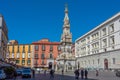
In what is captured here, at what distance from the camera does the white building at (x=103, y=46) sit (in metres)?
61.4

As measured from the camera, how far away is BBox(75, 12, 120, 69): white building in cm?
6137

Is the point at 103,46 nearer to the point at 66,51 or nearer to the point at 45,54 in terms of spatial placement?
the point at 66,51

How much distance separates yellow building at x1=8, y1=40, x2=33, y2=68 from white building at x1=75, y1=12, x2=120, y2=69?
29.2 meters

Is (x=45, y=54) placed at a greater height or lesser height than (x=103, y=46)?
lesser

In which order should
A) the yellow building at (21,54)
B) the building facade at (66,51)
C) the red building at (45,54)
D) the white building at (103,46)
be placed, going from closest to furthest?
the white building at (103,46) → the building facade at (66,51) → the red building at (45,54) → the yellow building at (21,54)

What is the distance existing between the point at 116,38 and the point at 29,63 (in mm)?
59238

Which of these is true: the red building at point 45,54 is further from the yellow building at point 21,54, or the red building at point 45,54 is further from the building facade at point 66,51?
the building facade at point 66,51

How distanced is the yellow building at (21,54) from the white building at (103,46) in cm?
2918

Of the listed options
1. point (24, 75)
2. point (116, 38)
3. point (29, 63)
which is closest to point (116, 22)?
point (116, 38)

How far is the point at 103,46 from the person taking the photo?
70188 mm

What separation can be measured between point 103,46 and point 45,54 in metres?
46.6

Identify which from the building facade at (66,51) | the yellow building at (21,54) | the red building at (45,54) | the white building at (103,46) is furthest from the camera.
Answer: the yellow building at (21,54)

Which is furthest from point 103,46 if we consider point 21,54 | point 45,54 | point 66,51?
point 21,54

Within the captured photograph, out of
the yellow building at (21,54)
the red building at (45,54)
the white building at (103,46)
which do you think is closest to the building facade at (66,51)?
the white building at (103,46)
